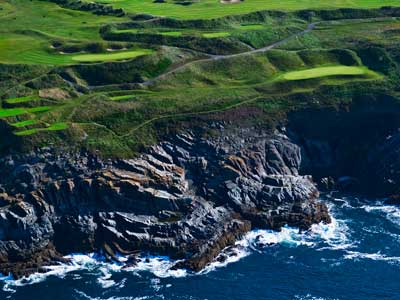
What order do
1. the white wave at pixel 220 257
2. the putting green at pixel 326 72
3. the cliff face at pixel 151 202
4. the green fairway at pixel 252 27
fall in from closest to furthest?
the white wave at pixel 220 257 < the cliff face at pixel 151 202 < the putting green at pixel 326 72 < the green fairway at pixel 252 27

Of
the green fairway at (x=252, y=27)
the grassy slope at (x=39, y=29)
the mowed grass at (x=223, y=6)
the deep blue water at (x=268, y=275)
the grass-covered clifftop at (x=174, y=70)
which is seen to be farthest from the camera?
the mowed grass at (x=223, y=6)

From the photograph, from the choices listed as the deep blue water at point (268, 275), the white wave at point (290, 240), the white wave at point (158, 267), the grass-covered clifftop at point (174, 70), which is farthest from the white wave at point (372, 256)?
the grass-covered clifftop at point (174, 70)

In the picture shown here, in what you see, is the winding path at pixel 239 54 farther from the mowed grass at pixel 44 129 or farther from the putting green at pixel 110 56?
the mowed grass at pixel 44 129

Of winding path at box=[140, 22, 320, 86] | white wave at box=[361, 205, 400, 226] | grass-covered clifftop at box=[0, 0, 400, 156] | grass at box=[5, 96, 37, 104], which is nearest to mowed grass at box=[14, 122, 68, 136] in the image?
grass-covered clifftop at box=[0, 0, 400, 156]

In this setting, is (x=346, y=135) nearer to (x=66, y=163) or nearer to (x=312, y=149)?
(x=312, y=149)

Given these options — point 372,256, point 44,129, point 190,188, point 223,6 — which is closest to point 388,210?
point 372,256

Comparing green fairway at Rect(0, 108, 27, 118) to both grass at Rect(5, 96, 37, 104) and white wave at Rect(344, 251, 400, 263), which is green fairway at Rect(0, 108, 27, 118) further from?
white wave at Rect(344, 251, 400, 263)

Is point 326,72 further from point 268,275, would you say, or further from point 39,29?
point 39,29
